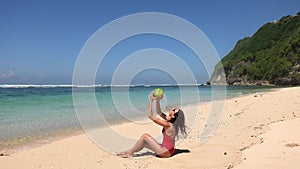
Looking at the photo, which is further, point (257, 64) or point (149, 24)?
point (257, 64)

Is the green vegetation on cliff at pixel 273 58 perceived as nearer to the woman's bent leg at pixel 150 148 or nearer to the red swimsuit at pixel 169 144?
the red swimsuit at pixel 169 144

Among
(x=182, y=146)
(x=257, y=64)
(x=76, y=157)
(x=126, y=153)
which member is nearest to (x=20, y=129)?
(x=76, y=157)

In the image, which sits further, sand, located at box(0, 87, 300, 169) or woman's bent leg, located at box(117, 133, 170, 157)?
woman's bent leg, located at box(117, 133, 170, 157)

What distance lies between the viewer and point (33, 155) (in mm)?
7383

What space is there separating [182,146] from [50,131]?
20.1ft

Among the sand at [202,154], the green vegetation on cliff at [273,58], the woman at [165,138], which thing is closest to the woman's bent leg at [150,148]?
the woman at [165,138]

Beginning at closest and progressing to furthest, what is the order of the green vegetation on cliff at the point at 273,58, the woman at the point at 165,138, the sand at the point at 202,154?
the sand at the point at 202,154, the woman at the point at 165,138, the green vegetation on cliff at the point at 273,58

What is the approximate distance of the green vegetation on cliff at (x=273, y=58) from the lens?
89812 mm

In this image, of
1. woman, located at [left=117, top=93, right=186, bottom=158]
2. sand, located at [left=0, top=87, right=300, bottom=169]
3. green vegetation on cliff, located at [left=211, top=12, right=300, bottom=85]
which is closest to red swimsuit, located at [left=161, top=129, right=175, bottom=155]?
woman, located at [left=117, top=93, right=186, bottom=158]

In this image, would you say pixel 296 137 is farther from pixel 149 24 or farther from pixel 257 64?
pixel 257 64

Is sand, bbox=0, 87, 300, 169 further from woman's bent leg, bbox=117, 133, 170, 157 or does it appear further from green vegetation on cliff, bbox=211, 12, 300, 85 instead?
green vegetation on cliff, bbox=211, 12, 300, 85

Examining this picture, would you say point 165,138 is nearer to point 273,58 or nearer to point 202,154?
point 202,154

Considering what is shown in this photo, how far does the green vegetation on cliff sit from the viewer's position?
89812 mm

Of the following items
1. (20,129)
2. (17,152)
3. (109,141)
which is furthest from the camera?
(20,129)
